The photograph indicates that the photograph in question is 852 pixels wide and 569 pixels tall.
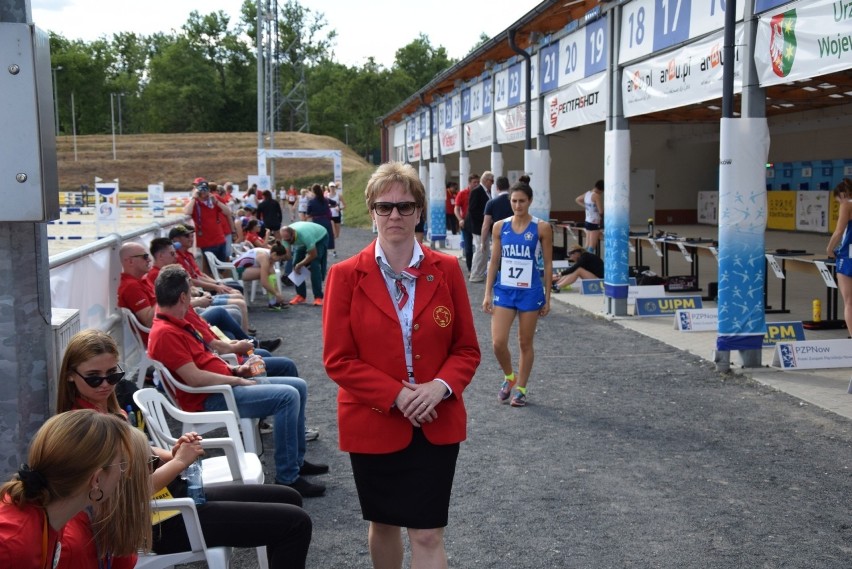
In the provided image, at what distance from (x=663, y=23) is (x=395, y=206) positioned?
795 cm

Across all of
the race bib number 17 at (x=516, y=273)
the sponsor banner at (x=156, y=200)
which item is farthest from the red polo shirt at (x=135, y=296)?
the sponsor banner at (x=156, y=200)

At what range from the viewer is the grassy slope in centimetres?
7094

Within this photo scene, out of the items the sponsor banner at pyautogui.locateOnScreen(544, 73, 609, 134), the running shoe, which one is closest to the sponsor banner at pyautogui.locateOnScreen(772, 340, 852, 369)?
the running shoe

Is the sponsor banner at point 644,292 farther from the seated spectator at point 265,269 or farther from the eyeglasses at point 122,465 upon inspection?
the eyeglasses at point 122,465

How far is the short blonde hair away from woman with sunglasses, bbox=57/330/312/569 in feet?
3.56

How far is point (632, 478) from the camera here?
554 cm

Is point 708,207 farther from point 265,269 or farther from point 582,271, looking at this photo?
point 265,269

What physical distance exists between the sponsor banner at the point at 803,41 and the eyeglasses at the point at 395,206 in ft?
16.0

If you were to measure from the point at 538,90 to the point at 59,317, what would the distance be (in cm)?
1276

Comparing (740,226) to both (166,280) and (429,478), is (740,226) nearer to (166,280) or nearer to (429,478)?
(166,280)

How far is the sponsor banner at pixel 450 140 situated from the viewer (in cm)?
2353

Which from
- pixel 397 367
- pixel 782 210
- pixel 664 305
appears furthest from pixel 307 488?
pixel 782 210

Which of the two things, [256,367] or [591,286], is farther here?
[591,286]

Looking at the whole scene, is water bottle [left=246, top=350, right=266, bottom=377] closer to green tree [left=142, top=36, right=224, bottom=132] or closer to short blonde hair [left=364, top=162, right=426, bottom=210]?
short blonde hair [left=364, top=162, right=426, bottom=210]
